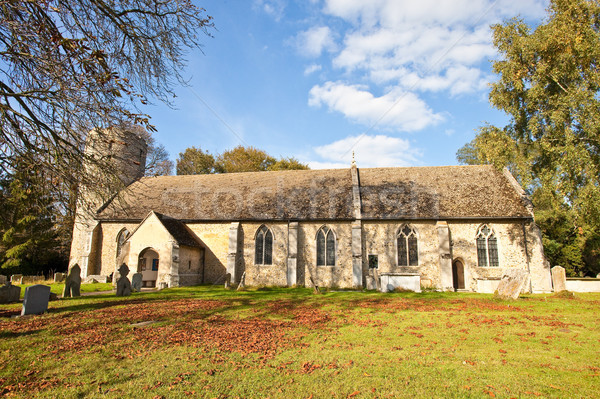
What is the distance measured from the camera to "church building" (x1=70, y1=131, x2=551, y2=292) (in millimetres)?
21828

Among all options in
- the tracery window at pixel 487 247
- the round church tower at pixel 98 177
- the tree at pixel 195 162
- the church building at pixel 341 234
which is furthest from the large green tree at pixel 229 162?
the tracery window at pixel 487 247

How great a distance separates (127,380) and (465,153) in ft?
168

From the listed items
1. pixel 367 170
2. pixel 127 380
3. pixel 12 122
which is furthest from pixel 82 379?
pixel 367 170

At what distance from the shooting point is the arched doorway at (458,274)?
22219 millimetres

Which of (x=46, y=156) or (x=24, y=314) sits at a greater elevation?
(x=46, y=156)

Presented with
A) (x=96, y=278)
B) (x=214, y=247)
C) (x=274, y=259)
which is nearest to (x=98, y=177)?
(x=274, y=259)

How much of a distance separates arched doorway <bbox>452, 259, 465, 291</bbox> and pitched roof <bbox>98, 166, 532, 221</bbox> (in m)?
3.21

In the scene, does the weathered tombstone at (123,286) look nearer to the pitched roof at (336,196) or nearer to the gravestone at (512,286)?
the pitched roof at (336,196)

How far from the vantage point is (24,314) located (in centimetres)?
1091

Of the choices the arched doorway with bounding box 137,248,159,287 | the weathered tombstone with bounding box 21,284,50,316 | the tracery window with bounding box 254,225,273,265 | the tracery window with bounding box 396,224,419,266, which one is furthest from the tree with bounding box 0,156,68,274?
the tracery window with bounding box 396,224,419,266

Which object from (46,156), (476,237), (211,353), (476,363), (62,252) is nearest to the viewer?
(476,363)

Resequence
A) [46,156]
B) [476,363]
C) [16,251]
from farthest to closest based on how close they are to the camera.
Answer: [16,251]
[46,156]
[476,363]

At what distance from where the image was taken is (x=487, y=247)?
22172mm

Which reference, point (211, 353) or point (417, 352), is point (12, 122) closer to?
point (211, 353)
